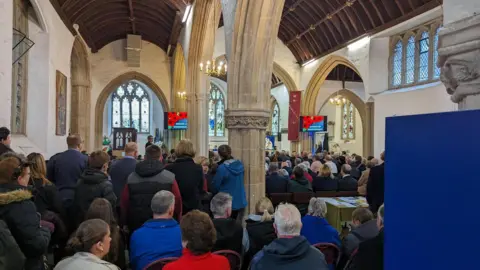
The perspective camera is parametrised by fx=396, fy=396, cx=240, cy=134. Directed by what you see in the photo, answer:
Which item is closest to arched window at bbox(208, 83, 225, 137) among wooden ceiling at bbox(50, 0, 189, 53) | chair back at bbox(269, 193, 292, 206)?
wooden ceiling at bbox(50, 0, 189, 53)

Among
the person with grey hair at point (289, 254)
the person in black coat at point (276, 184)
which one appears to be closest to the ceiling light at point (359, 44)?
the person in black coat at point (276, 184)

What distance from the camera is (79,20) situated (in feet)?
44.3

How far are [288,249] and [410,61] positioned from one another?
11.8 meters

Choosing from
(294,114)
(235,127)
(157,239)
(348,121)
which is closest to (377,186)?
(235,127)

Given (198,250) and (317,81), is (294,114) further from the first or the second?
(198,250)

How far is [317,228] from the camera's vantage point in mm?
3359

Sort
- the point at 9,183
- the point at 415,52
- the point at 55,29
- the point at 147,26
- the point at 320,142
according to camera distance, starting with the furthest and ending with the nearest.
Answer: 1. the point at 320,142
2. the point at 147,26
3. the point at 415,52
4. the point at 55,29
5. the point at 9,183

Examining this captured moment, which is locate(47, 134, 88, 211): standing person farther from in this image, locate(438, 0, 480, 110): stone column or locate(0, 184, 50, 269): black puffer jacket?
locate(438, 0, 480, 110): stone column

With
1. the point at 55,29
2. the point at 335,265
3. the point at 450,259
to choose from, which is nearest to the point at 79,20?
the point at 55,29

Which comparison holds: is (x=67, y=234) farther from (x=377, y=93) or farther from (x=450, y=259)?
(x=377, y=93)

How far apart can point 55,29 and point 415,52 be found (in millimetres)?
10314

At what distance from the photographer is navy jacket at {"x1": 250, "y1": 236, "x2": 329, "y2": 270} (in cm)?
209

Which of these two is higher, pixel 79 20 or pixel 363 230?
pixel 79 20

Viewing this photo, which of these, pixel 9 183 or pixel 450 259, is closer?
pixel 450 259
